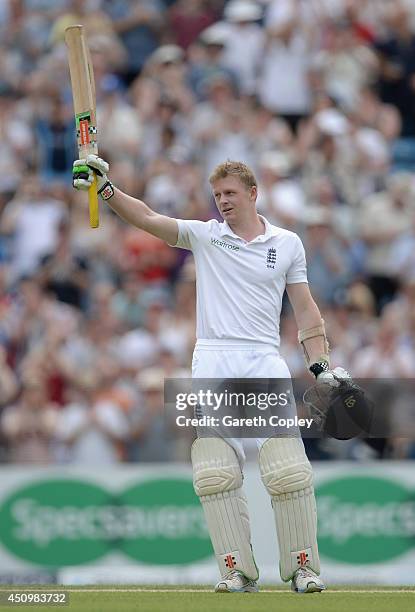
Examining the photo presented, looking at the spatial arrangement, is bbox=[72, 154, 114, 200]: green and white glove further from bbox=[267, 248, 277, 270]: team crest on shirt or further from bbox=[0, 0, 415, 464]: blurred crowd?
bbox=[0, 0, 415, 464]: blurred crowd

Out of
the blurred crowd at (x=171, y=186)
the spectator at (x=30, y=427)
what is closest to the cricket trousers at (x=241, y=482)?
the blurred crowd at (x=171, y=186)

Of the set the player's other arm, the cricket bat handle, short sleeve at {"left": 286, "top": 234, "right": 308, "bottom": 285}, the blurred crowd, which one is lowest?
the player's other arm

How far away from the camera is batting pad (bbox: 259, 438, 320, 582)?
8.06 m

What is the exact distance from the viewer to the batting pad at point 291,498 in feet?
26.5

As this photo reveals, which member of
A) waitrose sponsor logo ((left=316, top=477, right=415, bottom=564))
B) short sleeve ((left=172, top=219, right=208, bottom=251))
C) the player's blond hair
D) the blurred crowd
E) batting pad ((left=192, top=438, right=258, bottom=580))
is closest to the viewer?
batting pad ((left=192, top=438, right=258, bottom=580))

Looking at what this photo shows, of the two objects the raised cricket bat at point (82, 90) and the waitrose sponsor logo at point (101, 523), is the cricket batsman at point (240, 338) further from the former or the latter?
the waitrose sponsor logo at point (101, 523)

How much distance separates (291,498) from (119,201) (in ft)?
6.08

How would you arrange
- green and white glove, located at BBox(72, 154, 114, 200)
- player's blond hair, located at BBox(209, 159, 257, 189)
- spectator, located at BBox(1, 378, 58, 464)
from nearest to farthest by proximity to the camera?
green and white glove, located at BBox(72, 154, 114, 200), player's blond hair, located at BBox(209, 159, 257, 189), spectator, located at BBox(1, 378, 58, 464)

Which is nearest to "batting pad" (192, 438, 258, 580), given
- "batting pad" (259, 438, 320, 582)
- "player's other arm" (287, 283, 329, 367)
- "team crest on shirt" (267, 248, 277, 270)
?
"batting pad" (259, 438, 320, 582)

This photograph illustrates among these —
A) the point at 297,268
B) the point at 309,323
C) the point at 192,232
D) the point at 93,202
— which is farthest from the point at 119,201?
the point at 309,323

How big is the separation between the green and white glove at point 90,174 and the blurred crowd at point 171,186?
170 inches

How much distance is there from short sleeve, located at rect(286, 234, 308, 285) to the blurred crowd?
3908mm

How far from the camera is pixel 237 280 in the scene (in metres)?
8.23

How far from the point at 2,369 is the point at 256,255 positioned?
5.83 meters
